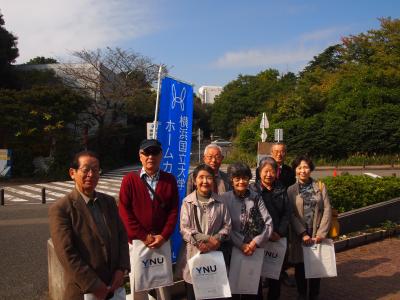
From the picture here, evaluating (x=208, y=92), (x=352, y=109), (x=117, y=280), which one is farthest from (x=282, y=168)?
(x=208, y=92)

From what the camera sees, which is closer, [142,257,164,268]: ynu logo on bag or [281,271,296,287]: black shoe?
[142,257,164,268]: ynu logo on bag

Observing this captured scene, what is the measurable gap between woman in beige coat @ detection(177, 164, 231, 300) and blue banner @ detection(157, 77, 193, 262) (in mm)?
1233

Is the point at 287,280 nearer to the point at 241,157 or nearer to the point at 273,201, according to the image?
the point at 273,201

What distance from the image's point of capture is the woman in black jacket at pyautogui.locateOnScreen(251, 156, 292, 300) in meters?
4.15

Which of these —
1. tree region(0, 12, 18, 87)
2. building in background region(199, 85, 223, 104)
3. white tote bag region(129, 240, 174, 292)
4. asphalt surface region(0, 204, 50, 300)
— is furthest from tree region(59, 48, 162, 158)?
building in background region(199, 85, 223, 104)

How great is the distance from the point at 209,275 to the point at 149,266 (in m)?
0.55

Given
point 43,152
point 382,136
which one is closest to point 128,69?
point 43,152

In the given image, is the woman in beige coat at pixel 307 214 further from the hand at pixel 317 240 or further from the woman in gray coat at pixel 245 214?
the woman in gray coat at pixel 245 214

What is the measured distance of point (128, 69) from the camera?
29.7 m

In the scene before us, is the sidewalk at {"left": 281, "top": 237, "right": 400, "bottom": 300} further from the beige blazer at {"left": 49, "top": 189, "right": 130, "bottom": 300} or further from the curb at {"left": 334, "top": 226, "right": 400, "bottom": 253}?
the beige blazer at {"left": 49, "top": 189, "right": 130, "bottom": 300}

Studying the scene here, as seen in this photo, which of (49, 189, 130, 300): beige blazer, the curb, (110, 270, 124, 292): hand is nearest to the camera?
(49, 189, 130, 300): beige blazer

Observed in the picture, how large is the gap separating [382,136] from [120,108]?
18925mm

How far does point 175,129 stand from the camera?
505 centimetres


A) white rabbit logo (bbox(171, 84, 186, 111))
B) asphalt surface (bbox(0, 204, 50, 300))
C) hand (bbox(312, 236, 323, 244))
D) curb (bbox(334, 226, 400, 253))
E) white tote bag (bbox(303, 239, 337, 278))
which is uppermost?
white rabbit logo (bbox(171, 84, 186, 111))
